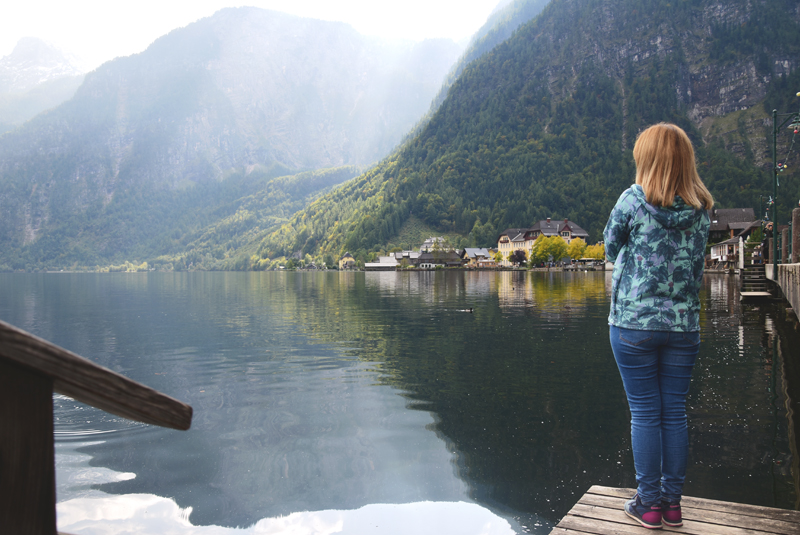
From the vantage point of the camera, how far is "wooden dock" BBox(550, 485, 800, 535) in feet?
14.3

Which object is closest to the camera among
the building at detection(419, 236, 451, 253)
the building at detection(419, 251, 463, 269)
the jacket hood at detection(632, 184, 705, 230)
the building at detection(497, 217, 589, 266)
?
the jacket hood at detection(632, 184, 705, 230)

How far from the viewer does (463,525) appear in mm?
7016

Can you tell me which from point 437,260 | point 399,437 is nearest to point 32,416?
point 399,437

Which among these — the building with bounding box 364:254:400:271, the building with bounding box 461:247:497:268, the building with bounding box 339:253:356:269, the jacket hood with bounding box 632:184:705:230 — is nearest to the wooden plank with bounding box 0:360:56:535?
the jacket hood with bounding box 632:184:705:230

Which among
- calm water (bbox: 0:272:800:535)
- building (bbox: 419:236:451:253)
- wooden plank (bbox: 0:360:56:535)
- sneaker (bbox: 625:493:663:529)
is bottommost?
calm water (bbox: 0:272:800:535)

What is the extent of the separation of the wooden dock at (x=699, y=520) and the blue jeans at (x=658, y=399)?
287 mm

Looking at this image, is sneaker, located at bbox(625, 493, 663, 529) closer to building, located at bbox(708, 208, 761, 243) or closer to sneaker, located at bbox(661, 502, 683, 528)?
sneaker, located at bbox(661, 502, 683, 528)

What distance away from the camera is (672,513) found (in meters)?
4.49

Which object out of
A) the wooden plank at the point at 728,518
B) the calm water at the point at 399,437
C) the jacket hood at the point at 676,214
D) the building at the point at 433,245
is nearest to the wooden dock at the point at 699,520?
the wooden plank at the point at 728,518

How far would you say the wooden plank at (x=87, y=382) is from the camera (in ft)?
4.41

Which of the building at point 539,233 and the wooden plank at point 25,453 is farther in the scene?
the building at point 539,233

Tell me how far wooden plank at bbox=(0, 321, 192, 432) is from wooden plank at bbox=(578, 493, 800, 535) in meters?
4.54

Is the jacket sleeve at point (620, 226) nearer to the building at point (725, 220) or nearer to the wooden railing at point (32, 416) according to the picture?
the wooden railing at point (32, 416)

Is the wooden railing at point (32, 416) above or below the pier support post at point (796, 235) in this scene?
below
